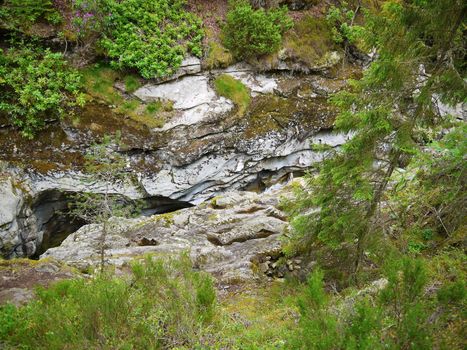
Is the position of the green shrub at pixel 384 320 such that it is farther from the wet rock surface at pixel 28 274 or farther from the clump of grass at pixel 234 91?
the clump of grass at pixel 234 91

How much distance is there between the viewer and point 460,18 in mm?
5672

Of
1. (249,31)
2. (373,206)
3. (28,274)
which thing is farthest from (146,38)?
(373,206)

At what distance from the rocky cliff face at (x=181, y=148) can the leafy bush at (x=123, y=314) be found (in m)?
8.21

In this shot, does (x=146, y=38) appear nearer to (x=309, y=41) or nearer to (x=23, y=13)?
(x=23, y=13)

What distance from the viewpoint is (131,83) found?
14.5 metres

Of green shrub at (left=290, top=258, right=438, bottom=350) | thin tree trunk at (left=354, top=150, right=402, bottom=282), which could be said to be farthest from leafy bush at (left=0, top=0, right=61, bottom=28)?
green shrub at (left=290, top=258, right=438, bottom=350)

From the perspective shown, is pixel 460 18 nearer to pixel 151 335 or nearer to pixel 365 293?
pixel 365 293

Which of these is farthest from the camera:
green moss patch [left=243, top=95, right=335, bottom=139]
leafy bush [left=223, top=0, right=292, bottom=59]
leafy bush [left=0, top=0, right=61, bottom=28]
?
green moss patch [left=243, top=95, right=335, bottom=139]

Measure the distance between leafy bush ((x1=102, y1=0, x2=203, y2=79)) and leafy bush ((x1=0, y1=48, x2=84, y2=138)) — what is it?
1.88m

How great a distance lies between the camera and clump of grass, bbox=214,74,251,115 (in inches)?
601

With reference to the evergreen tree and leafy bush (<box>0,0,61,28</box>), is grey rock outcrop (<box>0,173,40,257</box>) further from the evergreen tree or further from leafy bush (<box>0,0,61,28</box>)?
the evergreen tree

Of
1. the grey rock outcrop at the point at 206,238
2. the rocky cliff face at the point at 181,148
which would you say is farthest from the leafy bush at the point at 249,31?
the grey rock outcrop at the point at 206,238

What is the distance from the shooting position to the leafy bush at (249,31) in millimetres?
15219

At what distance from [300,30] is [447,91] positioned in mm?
12294
